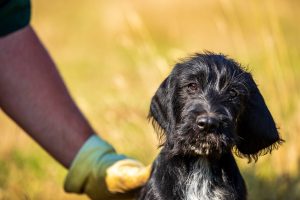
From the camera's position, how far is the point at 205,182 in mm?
5953

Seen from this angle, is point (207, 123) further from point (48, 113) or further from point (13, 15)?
point (13, 15)

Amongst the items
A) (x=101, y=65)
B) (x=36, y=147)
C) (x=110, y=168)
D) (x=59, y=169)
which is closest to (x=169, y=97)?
(x=110, y=168)

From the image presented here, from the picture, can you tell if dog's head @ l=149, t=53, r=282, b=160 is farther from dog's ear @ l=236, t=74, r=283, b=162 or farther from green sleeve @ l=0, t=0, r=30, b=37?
green sleeve @ l=0, t=0, r=30, b=37

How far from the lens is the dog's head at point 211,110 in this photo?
555 cm

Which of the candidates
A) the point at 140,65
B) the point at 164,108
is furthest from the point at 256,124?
the point at 140,65

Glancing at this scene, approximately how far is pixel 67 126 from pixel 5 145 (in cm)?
175

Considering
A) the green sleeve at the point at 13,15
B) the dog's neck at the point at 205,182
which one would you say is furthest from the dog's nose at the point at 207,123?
the green sleeve at the point at 13,15

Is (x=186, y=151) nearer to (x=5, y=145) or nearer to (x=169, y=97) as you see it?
(x=169, y=97)

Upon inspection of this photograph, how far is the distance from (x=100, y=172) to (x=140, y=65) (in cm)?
283

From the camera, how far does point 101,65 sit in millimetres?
14992

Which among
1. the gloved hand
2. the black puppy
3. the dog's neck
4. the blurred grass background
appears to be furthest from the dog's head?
the blurred grass background

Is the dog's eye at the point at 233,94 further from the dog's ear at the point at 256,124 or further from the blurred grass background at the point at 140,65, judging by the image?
the blurred grass background at the point at 140,65

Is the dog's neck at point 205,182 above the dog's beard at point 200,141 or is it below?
below

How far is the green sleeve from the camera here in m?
7.16
